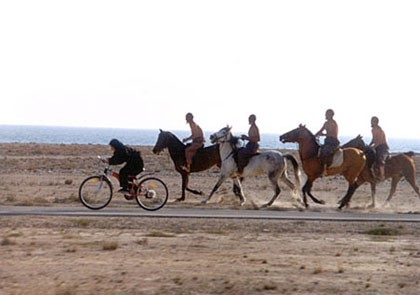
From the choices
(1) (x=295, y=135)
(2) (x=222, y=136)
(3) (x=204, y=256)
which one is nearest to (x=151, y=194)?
(2) (x=222, y=136)

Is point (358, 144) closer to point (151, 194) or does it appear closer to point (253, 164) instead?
point (253, 164)

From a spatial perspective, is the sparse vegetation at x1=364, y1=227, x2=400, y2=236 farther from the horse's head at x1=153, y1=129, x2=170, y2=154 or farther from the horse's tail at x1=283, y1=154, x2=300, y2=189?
the horse's head at x1=153, y1=129, x2=170, y2=154

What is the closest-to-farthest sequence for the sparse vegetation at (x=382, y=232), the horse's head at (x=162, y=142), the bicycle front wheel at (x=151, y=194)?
the sparse vegetation at (x=382, y=232) < the bicycle front wheel at (x=151, y=194) < the horse's head at (x=162, y=142)

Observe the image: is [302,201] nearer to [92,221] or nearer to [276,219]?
[276,219]

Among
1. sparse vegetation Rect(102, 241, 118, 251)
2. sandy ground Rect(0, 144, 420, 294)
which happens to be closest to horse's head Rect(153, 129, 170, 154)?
sandy ground Rect(0, 144, 420, 294)

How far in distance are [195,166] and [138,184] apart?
461cm

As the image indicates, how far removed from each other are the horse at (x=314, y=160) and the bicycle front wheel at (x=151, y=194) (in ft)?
15.8

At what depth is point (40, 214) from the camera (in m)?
23.0

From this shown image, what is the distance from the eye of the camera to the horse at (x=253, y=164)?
2772cm

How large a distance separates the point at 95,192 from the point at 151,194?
5.09 feet

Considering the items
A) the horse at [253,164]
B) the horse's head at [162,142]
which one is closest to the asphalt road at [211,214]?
the horse at [253,164]

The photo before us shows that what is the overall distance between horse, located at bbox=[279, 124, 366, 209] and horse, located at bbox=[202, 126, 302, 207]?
0.41 meters

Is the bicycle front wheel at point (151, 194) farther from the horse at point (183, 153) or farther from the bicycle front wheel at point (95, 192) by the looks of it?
the horse at point (183, 153)

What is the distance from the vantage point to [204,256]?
16.9 metres
